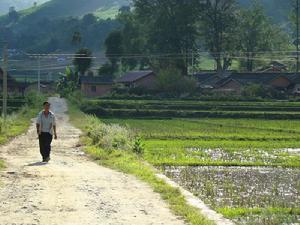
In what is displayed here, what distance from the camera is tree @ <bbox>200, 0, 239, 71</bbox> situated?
3066 inches

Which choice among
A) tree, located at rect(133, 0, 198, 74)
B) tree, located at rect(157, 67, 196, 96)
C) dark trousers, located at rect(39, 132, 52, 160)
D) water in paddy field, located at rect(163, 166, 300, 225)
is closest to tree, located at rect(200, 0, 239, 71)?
tree, located at rect(133, 0, 198, 74)

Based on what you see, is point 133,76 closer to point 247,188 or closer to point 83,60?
point 83,60

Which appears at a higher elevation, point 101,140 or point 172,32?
point 172,32

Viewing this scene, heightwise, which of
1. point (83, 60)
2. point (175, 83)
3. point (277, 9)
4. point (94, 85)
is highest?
point (277, 9)

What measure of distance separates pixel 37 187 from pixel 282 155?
1276cm

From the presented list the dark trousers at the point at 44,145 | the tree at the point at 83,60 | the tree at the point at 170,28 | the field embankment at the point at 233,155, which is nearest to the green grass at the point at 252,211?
the field embankment at the point at 233,155

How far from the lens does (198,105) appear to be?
171 ft

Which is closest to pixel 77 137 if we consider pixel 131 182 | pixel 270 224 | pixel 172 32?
pixel 131 182

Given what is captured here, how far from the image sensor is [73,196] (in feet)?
35.9

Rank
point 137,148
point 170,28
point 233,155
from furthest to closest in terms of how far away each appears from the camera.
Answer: point 170,28, point 233,155, point 137,148

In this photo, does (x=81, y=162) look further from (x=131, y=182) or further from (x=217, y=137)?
(x=217, y=137)

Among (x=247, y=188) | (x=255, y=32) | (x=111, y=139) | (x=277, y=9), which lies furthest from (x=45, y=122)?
(x=277, y=9)

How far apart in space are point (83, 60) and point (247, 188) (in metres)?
79.0

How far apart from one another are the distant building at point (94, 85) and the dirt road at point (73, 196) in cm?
7001
